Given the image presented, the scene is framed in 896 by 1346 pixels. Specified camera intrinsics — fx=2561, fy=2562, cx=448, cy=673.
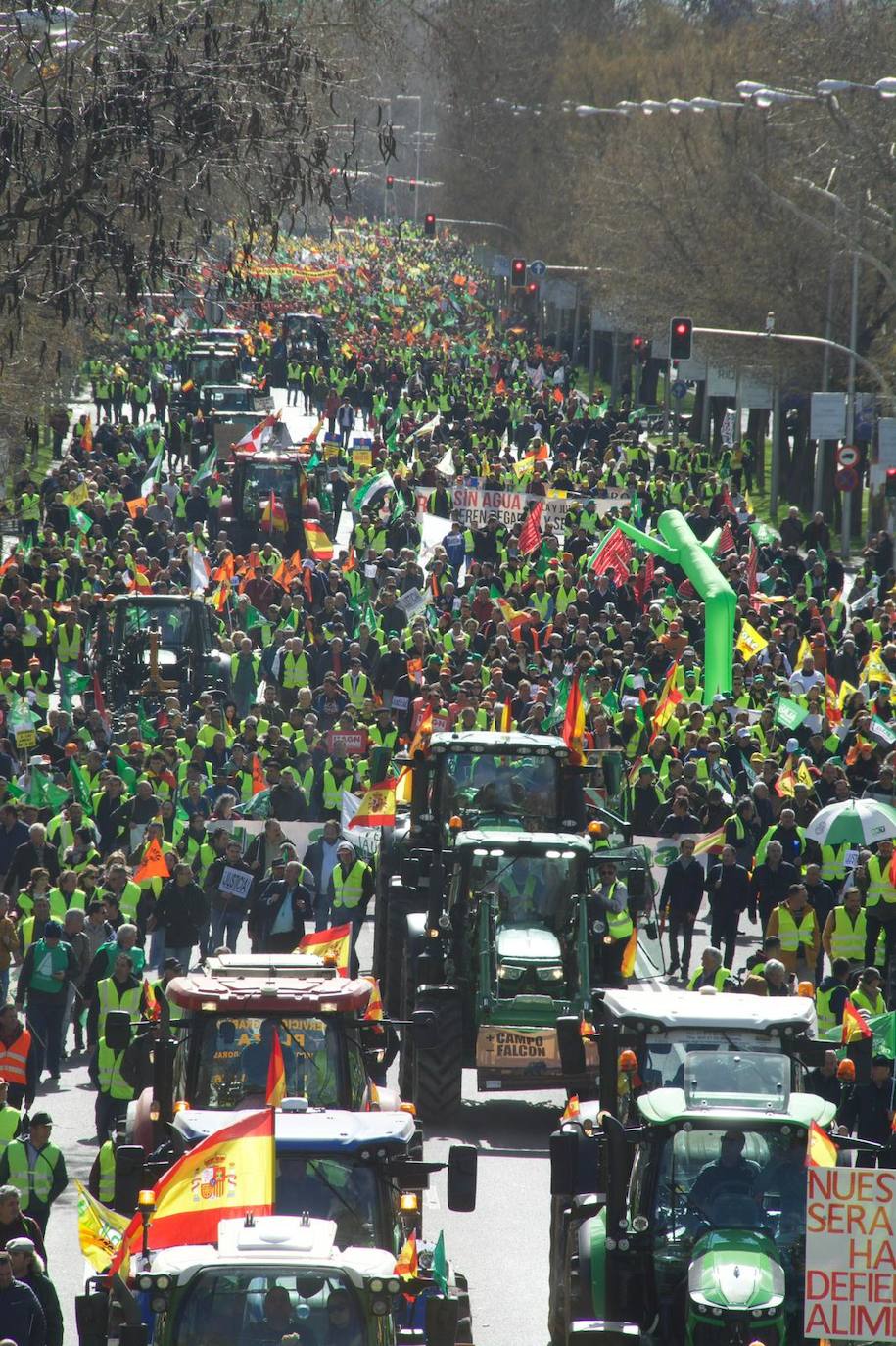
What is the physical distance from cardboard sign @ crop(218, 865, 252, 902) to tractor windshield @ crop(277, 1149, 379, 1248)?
1017cm

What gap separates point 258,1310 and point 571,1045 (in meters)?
3.94

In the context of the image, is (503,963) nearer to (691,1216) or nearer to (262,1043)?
(262,1043)

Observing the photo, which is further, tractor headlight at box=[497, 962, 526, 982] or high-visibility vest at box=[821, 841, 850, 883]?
high-visibility vest at box=[821, 841, 850, 883]

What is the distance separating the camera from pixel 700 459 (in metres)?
50.0

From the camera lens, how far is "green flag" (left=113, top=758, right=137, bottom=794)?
23062 mm

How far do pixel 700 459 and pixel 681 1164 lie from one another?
4006 cm

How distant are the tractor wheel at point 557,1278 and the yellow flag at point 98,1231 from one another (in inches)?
81.6

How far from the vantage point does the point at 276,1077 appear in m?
11.6

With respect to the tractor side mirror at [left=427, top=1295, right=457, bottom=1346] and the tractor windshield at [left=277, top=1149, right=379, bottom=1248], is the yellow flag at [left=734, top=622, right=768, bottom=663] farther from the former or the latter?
the tractor side mirror at [left=427, top=1295, right=457, bottom=1346]

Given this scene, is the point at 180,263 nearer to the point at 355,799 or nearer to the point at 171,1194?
the point at 355,799

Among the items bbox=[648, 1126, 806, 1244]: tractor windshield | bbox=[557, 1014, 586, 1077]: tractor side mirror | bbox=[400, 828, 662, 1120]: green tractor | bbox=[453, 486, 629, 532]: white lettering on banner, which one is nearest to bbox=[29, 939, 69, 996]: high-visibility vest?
bbox=[400, 828, 662, 1120]: green tractor

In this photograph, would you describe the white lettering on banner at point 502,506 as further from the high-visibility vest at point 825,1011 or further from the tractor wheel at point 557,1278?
the tractor wheel at point 557,1278

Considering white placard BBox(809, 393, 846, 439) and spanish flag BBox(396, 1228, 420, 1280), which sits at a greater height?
spanish flag BBox(396, 1228, 420, 1280)

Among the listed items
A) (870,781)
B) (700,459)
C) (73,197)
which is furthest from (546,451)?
(73,197)
